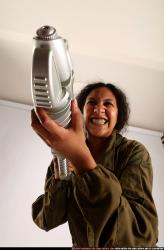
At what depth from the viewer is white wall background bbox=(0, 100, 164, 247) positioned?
62.3 inches

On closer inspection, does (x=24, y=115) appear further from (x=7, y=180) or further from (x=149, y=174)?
(x=149, y=174)

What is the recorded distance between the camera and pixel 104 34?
4.30 ft

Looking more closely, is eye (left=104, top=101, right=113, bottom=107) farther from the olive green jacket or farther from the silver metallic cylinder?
the silver metallic cylinder

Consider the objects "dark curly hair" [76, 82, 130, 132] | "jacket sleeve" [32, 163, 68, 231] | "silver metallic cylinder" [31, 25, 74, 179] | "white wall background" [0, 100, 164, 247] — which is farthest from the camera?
"white wall background" [0, 100, 164, 247]

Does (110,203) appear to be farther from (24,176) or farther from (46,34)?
(24,176)

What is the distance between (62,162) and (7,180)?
1307 millimetres

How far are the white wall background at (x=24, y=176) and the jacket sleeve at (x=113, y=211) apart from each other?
1235 millimetres

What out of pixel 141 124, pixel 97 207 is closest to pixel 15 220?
pixel 141 124

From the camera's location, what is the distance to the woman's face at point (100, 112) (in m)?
0.64

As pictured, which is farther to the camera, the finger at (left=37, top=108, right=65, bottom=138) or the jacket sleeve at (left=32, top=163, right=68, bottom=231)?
the jacket sleeve at (left=32, top=163, right=68, bottom=231)

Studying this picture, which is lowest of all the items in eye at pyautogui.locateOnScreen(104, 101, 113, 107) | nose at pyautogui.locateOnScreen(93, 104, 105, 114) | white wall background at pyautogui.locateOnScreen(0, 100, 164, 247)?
white wall background at pyautogui.locateOnScreen(0, 100, 164, 247)

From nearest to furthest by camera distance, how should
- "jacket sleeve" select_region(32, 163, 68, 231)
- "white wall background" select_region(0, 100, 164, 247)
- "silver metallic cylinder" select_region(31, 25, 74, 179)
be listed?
"silver metallic cylinder" select_region(31, 25, 74, 179), "jacket sleeve" select_region(32, 163, 68, 231), "white wall background" select_region(0, 100, 164, 247)

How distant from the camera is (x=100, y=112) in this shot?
0.66 meters

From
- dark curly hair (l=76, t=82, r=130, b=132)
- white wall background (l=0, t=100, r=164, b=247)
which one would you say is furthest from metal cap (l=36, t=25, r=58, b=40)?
white wall background (l=0, t=100, r=164, b=247)
